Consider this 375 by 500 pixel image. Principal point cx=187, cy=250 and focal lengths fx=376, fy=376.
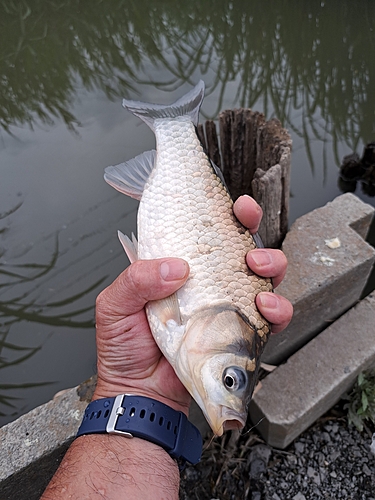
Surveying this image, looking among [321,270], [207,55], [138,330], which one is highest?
[207,55]

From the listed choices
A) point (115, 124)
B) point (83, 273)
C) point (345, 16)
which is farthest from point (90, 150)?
point (345, 16)

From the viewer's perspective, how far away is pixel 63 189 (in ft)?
16.3

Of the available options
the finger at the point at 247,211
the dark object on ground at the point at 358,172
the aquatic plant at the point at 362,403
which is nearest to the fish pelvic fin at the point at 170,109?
the finger at the point at 247,211

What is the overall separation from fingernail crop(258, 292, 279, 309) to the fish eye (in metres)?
0.35

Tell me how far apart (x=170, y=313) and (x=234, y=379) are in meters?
0.42

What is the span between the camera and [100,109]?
615cm

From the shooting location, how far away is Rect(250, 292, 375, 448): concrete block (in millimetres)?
2682

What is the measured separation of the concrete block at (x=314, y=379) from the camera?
2.68m

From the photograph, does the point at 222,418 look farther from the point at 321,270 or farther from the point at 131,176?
the point at 321,270

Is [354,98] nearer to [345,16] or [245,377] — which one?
[345,16]

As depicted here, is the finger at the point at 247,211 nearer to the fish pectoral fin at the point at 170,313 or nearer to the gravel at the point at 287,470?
the fish pectoral fin at the point at 170,313

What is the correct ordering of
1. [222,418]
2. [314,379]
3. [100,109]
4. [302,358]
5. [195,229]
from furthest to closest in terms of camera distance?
[100,109], [302,358], [314,379], [195,229], [222,418]

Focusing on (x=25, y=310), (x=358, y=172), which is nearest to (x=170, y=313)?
(x=25, y=310)

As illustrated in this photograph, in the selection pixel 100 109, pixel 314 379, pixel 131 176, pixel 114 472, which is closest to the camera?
pixel 114 472
